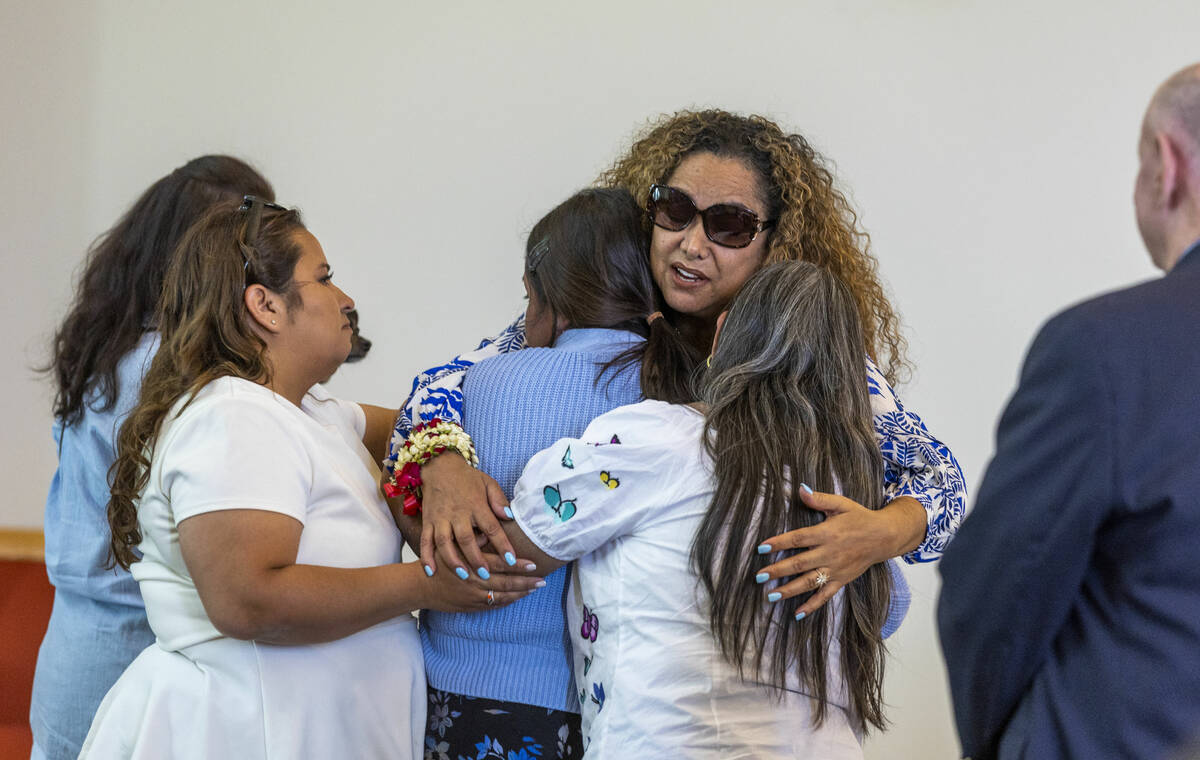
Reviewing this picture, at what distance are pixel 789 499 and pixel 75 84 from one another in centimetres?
355

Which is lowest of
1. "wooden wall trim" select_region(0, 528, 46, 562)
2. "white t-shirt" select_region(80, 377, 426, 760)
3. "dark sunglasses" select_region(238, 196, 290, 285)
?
"wooden wall trim" select_region(0, 528, 46, 562)

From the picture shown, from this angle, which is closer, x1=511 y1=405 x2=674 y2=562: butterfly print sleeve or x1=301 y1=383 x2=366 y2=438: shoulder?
x1=511 y1=405 x2=674 y2=562: butterfly print sleeve

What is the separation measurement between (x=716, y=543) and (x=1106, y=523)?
1.93 ft

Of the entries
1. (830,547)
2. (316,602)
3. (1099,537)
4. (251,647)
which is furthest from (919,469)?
(251,647)

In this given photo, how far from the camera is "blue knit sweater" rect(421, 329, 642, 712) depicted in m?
1.72

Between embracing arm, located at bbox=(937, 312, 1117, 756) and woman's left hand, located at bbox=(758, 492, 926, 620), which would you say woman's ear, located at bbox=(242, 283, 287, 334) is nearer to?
woman's left hand, located at bbox=(758, 492, 926, 620)

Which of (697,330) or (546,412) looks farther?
(697,330)

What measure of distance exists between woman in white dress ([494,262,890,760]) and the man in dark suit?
43 cm

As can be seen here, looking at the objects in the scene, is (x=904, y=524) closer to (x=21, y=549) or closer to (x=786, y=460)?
(x=786, y=460)

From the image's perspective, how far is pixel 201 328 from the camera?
178 centimetres

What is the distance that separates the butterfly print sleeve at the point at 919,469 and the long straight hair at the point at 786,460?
152 millimetres

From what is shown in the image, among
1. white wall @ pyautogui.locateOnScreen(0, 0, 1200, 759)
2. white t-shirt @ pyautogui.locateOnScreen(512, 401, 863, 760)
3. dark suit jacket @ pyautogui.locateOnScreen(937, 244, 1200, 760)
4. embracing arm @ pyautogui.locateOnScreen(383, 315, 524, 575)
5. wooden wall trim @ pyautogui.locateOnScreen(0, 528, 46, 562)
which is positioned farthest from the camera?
white wall @ pyautogui.locateOnScreen(0, 0, 1200, 759)

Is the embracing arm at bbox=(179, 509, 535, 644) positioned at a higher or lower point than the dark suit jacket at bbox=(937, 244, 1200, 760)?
lower

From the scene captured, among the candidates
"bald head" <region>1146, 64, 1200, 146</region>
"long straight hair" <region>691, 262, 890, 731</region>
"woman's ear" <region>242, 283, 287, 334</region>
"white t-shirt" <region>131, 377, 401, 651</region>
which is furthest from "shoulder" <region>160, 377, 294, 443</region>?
"bald head" <region>1146, 64, 1200, 146</region>
